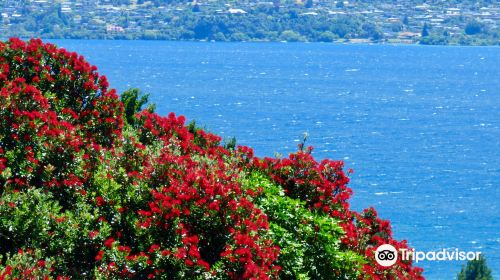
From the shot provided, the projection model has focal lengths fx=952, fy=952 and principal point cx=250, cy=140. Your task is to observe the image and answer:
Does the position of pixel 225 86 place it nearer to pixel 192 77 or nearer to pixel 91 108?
pixel 192 77

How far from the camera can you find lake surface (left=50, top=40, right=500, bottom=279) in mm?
65688

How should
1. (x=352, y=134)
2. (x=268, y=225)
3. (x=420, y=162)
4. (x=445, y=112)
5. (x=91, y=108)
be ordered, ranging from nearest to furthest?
(x=268, y=225), (x=91, y=108), (x=420, y=162), (x=352, y=134), (x=445, y=112)

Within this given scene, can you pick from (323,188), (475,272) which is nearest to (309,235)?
(323,188)

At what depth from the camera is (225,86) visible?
145 metres

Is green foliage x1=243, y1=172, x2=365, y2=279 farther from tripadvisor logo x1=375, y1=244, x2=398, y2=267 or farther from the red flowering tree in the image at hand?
tripadvisor logo x1=375, y1=244, x2=398, y2=267

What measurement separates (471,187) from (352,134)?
83.0 ft

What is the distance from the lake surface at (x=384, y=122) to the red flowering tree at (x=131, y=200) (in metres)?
18.2

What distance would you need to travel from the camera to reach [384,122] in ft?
358

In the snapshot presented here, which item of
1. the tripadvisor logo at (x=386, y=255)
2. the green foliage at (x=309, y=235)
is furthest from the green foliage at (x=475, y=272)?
the green foliage at (x=309, y=235)

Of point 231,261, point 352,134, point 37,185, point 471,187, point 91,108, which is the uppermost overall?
point 352,134

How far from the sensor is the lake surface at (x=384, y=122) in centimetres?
6569

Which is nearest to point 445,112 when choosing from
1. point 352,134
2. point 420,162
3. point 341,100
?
point 341,100

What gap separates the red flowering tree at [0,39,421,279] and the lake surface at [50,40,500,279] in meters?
18.2

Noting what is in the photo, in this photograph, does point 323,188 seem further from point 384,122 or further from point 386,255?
point 384,122
